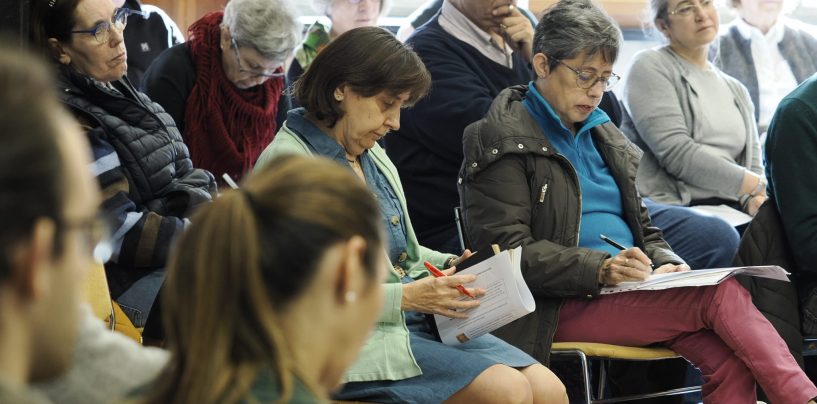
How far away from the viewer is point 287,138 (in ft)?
8.60

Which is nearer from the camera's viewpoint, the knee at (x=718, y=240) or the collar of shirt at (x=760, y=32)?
the knee at (x=718, y=240)

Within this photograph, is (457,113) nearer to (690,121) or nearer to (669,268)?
(669,268)

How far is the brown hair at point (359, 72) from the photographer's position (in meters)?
2.67

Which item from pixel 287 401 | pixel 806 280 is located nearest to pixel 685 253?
pixel 806 280

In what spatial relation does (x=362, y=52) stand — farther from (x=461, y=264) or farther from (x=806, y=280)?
(x=806, y=280)

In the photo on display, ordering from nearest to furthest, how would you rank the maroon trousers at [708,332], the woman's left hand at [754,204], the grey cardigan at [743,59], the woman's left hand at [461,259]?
the woman's left hand at [461,259], the maroon trousers at [708,332], the woman's left hand at [754,204], the grey cardigan at [743,59]

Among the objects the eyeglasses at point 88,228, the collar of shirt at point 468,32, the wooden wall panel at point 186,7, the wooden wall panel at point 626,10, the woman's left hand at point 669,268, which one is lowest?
the wooden wall panel at point 186,7

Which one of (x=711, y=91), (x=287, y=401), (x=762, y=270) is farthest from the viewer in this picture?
(x=711, y=91)

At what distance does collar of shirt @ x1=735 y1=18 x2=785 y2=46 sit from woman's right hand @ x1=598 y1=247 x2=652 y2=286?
2.28 m

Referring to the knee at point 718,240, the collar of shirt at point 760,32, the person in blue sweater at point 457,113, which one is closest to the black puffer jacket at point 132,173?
the person in blue sweater at point 457,113

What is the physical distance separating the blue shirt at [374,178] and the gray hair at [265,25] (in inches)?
41.5

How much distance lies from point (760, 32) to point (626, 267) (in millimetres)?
2391

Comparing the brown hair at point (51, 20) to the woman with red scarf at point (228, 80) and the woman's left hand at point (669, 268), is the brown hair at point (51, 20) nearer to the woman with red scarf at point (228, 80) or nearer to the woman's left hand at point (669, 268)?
the woman with red scarf at point (228, 80)

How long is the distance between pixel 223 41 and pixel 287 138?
1276 mm
